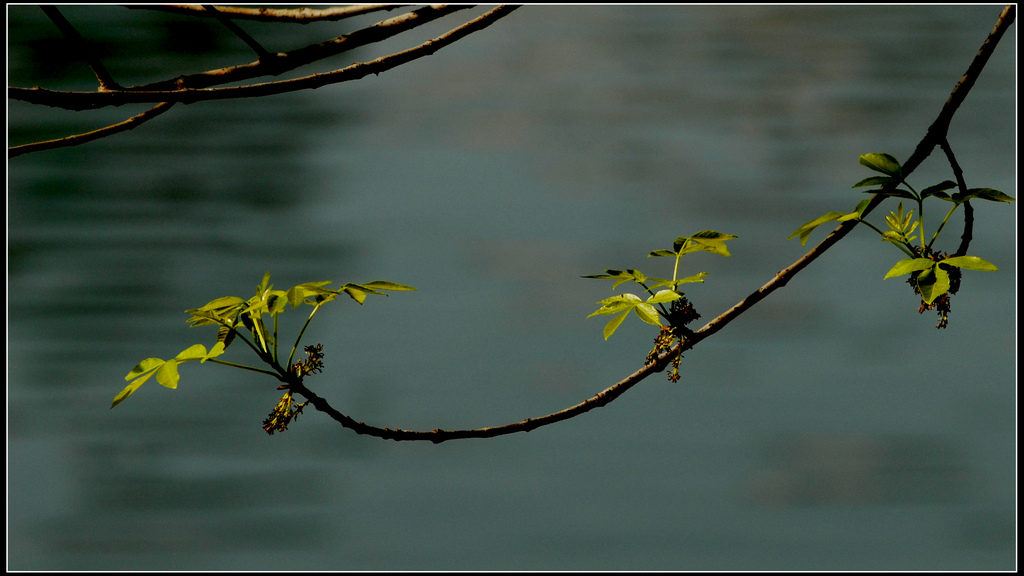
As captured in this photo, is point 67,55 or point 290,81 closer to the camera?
point 290,81

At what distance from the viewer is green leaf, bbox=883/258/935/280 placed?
541mm

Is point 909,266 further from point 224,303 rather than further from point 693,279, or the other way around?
point 224,303

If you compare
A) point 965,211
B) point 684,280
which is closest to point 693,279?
point 684,280

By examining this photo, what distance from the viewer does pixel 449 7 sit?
515mm

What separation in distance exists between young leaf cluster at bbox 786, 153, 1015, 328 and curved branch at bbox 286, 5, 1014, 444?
1 cm

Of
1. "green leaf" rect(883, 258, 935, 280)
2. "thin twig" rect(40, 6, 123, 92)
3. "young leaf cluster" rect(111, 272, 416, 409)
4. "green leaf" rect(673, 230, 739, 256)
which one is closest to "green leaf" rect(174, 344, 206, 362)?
"young leaf cluster" rect(111, 272, 416, 409)

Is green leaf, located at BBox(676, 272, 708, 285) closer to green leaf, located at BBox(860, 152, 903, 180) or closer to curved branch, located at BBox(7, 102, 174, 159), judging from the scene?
green leaf, located at BBox(860, 152, 903, 180)

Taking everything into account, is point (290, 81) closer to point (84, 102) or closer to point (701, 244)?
point (84, 102)

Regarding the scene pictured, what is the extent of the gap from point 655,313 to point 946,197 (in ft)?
0.87

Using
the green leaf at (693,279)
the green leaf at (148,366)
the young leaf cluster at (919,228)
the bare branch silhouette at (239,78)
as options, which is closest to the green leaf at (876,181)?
the young leaf cluster at (919,228)

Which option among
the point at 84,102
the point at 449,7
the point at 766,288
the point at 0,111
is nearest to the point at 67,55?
the point at 0,111

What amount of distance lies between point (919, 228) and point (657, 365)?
0.29m

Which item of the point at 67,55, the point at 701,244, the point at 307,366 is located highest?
the point at 67,55

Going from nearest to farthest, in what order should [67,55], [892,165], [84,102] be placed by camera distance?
1. [84,102]
2. [892,165]
3. [67,55]
